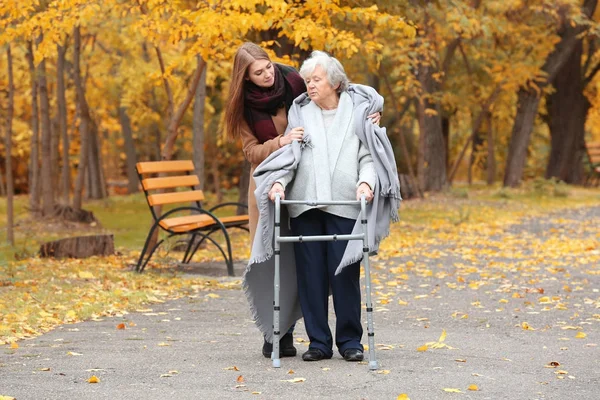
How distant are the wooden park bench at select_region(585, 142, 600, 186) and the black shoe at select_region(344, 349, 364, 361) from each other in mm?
23592

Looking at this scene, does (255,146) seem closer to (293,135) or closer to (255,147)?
(255,147)

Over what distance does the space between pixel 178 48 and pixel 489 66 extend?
7.71 metres

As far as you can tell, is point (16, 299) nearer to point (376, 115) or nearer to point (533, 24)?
point (376, 115)

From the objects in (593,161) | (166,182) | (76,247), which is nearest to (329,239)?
(166,182)

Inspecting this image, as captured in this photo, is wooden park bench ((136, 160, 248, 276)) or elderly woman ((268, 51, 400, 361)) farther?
wooden park bench ((136, 160, 248, 276))

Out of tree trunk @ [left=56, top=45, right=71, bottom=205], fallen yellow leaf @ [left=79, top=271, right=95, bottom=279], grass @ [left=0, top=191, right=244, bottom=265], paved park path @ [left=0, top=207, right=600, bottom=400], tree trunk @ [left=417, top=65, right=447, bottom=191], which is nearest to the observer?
paved park path @ [left=0, top=207, right=600, bottom=400]

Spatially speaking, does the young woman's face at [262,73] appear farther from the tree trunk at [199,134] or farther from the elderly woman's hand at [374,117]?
the tree trunk at [199,134]

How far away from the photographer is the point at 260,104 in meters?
6.11

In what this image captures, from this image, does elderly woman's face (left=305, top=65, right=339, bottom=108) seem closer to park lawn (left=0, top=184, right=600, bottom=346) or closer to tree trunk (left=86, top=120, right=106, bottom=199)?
park lawn (left=0, top=184, right=600, bottom=346)

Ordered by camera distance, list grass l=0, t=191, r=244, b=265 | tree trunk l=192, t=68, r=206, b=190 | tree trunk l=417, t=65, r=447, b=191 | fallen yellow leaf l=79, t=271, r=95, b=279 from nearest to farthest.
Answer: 1. fallen yellow leaf l=79, t=271, r=95, b=279
2. grass l=0, t=191, r=244, b=265
3. tree trunk l=192, t=68, r=206, b=190
4. tree trunk l=417, t=65, r=447, b=191

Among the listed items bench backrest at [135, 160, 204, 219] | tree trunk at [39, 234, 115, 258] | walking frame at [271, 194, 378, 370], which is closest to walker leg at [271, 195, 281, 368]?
walking frame at [271, 194, 378, 370]

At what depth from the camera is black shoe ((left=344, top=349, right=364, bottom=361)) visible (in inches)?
233

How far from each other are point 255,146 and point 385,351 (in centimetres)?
144

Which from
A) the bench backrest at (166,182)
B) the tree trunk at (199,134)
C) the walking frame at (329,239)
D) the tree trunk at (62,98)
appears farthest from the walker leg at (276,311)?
the tree trunk at (62,98)
